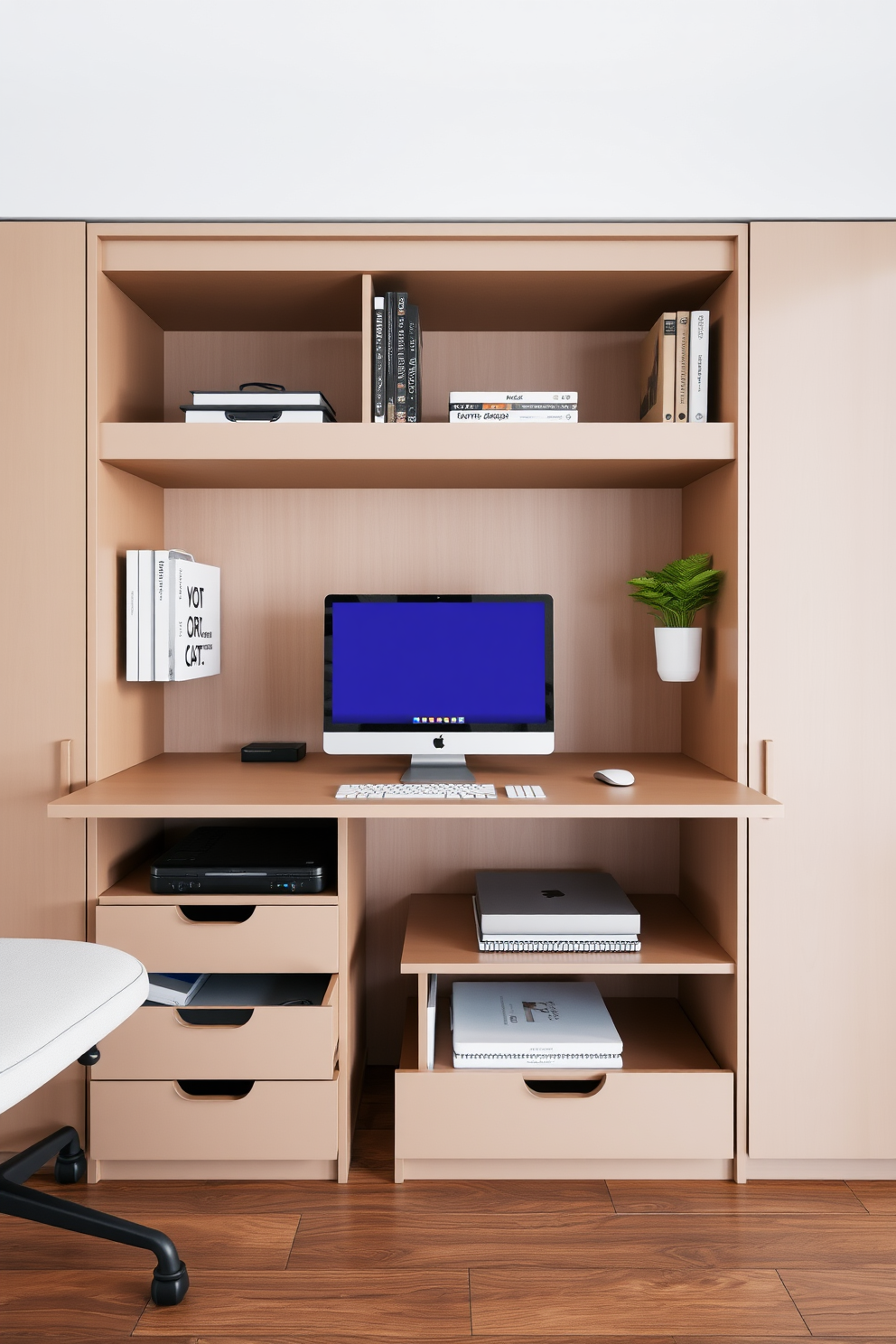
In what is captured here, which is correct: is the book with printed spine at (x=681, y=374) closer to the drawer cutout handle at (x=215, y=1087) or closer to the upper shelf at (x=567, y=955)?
the upper shelf at (x=567, y=955)

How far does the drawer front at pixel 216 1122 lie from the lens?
1.82 meters

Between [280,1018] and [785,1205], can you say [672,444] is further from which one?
[785,1205]

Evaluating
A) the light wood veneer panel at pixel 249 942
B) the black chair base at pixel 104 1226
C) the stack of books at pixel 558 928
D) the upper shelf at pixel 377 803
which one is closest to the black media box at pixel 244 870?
the light wood veneer panel at pixel 249 942

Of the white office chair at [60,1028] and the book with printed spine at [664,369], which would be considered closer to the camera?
the white office chair at [60,1028]

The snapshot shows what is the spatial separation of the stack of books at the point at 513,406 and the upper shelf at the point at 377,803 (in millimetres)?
797

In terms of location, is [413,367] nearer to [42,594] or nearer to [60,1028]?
[42,594]

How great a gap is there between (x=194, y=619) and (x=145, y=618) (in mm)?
143

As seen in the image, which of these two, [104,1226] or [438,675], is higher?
[438,675]

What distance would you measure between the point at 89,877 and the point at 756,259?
6.27ft

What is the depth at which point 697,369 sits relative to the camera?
6.41 feet

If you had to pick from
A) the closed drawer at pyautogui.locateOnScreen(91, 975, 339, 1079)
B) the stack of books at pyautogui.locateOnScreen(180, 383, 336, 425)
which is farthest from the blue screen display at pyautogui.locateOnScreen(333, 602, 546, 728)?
the closed drawer at pyautogui.locateOnScreen(91, 975, 339, 1079)

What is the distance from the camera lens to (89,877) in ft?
6.17
